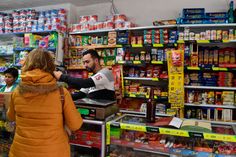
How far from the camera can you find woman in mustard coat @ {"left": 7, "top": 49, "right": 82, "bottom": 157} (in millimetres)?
1765

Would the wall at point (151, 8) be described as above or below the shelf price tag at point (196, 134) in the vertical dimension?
above

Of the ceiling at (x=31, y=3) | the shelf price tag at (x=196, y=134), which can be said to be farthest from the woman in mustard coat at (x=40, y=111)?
the ceiling at (x=31, y=3)

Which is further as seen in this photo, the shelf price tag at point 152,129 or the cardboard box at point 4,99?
the cardboard box at point 4,99

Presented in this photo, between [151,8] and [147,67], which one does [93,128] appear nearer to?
[147,67]

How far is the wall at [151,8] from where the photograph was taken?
412 centimetres

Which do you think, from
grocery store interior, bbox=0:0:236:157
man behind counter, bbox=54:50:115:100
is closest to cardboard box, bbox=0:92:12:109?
grocery store interior, bbox=0:0:236:157

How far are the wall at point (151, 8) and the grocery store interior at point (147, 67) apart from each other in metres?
0.02

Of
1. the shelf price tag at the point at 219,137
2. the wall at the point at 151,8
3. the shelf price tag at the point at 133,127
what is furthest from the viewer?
the wall at the point at 151,8

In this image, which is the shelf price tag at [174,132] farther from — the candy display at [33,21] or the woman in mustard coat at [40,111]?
the candy display at [33,21]

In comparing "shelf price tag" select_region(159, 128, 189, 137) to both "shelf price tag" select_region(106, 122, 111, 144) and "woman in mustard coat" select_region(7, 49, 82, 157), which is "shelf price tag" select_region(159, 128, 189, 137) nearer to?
"shelf price tag" select_region(106, 122, 111, 144)

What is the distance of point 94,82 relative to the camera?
2.52 meters

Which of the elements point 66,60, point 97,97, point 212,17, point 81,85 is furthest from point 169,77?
point 66,60

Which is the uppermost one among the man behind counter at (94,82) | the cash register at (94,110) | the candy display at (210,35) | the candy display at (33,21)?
the candy display at (33,21)

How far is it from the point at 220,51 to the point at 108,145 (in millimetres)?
2641
